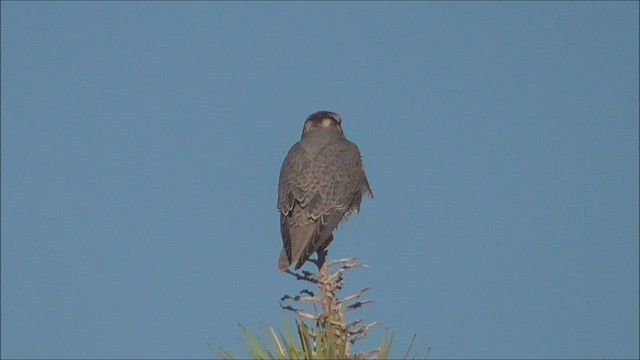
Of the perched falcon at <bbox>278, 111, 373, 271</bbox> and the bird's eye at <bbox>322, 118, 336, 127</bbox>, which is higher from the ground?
the bird's eye at <bbox>322, 118, 336, 127</bbox>

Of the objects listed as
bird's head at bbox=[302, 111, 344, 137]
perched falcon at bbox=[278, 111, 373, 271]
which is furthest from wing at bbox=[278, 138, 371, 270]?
bird's head at bbox=[302, 111, 344, 137]

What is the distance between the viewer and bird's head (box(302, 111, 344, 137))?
8.52 m

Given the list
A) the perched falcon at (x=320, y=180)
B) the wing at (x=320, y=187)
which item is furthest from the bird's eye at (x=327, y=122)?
the wing at (x=320, y=187)

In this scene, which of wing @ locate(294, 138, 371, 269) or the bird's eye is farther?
the bird's eye

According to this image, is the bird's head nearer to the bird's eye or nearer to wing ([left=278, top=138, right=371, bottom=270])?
the bird's eye

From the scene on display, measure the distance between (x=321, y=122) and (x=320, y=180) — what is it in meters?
0.59

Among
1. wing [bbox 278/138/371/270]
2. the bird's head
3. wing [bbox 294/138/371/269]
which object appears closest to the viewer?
wing [bbox 278/138/371/270]

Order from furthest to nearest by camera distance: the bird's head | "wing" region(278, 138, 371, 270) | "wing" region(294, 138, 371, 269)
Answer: the bird's head
"wing" region(294, 138, 371, 269)
"wing" region(278, 138, 371, 270)

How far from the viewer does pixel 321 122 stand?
28.0 ft

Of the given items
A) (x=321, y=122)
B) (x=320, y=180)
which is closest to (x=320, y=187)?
(x=320, y=180)

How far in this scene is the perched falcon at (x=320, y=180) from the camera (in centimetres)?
795

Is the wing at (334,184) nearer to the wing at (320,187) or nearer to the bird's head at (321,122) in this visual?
the wing at (320,187)

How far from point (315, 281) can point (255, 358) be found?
86 centimetres

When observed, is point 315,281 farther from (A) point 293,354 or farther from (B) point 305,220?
(B) point 305,220
